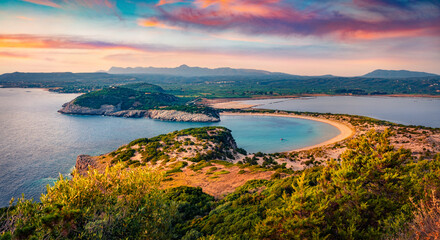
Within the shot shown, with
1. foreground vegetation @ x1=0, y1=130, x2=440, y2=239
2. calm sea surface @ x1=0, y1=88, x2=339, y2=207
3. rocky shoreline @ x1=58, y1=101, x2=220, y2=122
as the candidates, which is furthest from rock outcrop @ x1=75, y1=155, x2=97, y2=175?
rocky shoreline @ x1=58, y1=101, x2=220, y2=122

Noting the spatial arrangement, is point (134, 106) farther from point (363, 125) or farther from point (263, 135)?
point (363, 125)

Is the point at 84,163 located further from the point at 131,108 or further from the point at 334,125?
the point at 131,108

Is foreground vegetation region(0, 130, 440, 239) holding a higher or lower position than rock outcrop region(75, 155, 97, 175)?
higher

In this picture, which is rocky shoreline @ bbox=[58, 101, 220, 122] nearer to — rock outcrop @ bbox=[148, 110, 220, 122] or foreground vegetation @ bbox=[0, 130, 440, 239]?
rock outcrop @ bbox=[148, 110, 220, 122]

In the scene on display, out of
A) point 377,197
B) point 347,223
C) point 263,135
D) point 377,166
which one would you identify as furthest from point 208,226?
point 263,135

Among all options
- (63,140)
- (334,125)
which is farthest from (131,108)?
(334,125)

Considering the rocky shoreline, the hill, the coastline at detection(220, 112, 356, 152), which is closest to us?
the coastline at detection(220, 112, 356, 152)

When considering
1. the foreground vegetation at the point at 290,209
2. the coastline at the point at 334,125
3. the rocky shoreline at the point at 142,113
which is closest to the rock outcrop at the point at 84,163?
the foreground vegetation at the point at 290,209
